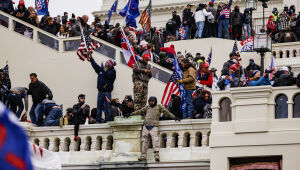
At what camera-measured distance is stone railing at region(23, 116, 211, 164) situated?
15008 millimetres

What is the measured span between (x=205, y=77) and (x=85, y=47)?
153 inches

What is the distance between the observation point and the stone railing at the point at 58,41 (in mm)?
22016

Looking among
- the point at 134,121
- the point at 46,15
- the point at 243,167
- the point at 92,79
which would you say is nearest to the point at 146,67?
the point at 134,121

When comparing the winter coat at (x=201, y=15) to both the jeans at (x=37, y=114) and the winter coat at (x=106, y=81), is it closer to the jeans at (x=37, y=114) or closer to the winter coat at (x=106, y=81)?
the winter coat at (x=106, y=81)

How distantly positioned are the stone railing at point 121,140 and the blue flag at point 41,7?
448 inches

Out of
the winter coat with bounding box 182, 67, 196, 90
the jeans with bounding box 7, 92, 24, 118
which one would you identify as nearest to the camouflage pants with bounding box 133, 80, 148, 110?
the winter coat with bounding box 182, 67, 196, 90

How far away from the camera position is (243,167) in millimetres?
13891

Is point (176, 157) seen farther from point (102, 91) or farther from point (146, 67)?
point (102, 91)

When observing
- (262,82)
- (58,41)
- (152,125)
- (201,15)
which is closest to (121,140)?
(152,125)

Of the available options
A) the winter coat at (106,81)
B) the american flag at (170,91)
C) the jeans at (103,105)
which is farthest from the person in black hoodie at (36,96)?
the american flag at (170,91)

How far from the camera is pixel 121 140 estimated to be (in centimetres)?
1584

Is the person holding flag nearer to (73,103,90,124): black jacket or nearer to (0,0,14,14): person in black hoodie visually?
(73,103,90,124): black jacket

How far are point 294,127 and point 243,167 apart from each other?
4.25ft

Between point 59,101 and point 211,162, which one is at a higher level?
point 59,101
